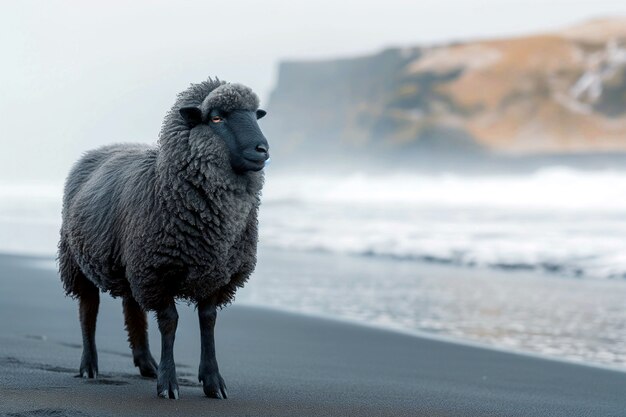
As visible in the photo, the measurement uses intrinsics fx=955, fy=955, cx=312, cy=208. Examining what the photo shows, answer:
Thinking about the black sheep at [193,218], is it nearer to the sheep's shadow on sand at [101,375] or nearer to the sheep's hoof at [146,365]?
the sheep's shadow on sand at [101,375]

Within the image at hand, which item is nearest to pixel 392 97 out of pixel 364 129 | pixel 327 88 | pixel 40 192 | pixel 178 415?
pixel 364 129

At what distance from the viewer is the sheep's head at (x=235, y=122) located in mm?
4445

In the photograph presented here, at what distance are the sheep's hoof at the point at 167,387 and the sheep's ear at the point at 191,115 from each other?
122 centimetres

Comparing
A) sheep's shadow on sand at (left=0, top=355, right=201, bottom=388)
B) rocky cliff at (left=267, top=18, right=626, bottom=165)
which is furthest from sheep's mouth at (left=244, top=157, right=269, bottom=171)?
rocky cliff at (left=267, top=18, right=626, bottom=165)

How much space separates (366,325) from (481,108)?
4749 centimetres

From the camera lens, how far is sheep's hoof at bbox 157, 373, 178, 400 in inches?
175

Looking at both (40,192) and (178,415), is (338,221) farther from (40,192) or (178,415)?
(40,192)

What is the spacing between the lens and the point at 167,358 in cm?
455

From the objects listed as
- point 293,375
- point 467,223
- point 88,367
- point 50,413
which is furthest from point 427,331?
point 467,223

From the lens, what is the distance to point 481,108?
54250 mm

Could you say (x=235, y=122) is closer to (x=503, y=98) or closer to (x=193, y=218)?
(x=193, y=218)

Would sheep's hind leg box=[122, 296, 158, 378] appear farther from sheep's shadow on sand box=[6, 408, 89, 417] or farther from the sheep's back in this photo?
sheep's shadow on sand box=[6, 408, 89, 417]

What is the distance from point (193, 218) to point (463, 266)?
977cm

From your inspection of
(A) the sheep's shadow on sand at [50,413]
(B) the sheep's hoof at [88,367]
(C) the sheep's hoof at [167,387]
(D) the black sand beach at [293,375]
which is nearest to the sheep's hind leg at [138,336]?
(D) the black sand beach at [293,375]
